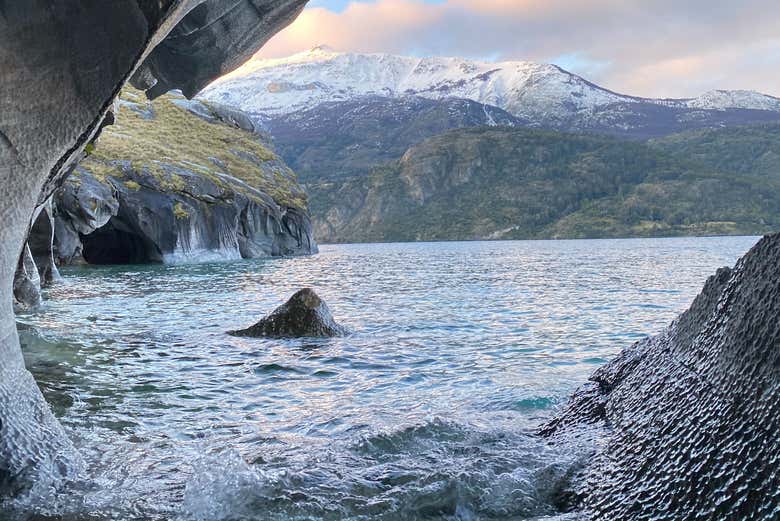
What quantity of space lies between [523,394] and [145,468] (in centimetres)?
664

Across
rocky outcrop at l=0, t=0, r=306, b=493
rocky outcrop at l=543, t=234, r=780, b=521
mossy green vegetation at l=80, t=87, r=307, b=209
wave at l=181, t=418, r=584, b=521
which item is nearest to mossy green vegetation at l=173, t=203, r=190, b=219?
mossy green vegetation at l=80, t=87, r=307, b=209

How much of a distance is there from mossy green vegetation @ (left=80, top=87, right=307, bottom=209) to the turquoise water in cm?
3653

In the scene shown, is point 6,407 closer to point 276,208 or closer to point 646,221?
point 276,208

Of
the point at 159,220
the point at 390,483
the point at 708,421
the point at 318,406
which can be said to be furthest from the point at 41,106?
the point at 159,220

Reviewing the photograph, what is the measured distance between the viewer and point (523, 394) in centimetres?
1087

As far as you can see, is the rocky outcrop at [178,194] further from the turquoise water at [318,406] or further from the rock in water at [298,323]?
the rock in water at [298,323]

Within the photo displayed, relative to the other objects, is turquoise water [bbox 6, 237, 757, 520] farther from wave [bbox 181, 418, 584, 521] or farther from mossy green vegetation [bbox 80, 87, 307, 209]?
mossy green vegetation [bbox 80, 87, 307, 209]

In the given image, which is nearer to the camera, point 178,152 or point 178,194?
point 178,194

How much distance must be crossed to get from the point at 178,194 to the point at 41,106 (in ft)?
181

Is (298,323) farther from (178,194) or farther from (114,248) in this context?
(114,248)

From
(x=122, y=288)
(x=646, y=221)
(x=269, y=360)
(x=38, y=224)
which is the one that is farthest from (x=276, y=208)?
(x=646, y=221)

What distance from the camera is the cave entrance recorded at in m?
61.0

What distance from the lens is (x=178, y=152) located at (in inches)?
2687

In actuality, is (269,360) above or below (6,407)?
below
